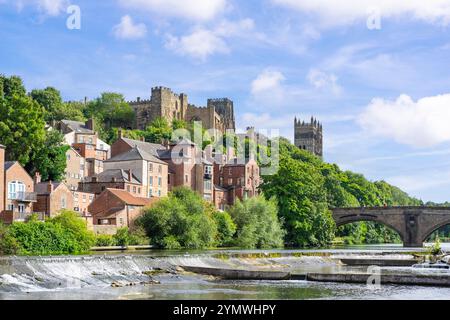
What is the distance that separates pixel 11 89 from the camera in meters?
109

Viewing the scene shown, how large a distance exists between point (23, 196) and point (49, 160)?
13282 millimetres

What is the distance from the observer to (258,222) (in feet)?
296

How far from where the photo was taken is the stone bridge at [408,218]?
110 m

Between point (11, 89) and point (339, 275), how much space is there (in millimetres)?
75380

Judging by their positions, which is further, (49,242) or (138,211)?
(138,211)

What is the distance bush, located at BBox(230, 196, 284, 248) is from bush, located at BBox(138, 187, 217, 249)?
890cm

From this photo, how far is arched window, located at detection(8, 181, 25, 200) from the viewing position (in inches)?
2766

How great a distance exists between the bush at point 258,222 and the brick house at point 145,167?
35.3 ft

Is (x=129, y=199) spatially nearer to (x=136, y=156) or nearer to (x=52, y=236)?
(x=136, y=156)

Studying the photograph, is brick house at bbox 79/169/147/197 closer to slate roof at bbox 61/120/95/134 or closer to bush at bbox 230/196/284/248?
bush at bbox 230/196/284/248

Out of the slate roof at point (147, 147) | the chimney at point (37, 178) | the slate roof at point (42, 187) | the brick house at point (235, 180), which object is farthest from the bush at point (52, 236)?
the brick house at point (235, 180)

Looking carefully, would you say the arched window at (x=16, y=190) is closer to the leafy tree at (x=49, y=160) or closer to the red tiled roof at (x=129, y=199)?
the leafy tree at (x=49, y=160)
